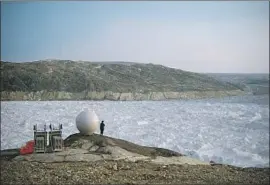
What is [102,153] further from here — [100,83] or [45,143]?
[100,83]

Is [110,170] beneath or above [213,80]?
beneath

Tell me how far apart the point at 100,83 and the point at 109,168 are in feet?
124

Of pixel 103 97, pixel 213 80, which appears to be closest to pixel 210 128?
pixel 213 80

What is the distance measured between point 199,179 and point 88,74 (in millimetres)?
39919

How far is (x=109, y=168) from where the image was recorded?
32.2 feet

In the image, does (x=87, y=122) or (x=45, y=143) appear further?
(x=87, y=122)

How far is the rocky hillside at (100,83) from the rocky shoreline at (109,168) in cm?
2558

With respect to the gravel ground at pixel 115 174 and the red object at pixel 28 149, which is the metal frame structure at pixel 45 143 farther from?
the gravel ground at pixel 115 174

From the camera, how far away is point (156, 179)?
29.7 ft

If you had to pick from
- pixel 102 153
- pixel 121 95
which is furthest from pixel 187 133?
pixel 121 95

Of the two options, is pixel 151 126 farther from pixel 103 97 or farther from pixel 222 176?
pixel 103 97

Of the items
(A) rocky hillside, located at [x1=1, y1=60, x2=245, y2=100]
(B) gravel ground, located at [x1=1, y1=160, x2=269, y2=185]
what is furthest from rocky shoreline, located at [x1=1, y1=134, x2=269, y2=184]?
(A) rocky hillside, located at [x1=1, y1=60, x2=245, y2=100]

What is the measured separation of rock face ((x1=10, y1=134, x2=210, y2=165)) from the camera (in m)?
10.7

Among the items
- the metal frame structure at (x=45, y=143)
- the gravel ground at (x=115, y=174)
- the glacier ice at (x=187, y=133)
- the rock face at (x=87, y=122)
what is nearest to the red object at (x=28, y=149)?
the metal frame structure at (x=45, y=143)
